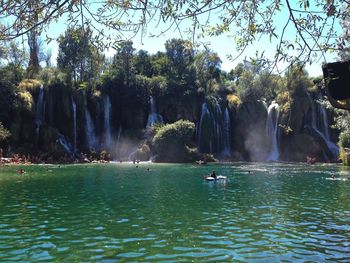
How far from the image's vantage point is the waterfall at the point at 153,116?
68812mm

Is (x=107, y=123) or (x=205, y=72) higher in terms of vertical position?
(x=205, y=72)

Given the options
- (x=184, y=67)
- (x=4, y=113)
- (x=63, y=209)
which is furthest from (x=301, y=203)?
(x=184, y=67)

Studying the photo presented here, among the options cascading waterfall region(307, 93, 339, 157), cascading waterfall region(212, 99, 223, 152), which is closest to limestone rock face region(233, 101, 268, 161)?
cascading waterfall region(212, 99, 223, 152)

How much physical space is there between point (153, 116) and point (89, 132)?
11287mm

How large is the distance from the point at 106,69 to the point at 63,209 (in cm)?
6231

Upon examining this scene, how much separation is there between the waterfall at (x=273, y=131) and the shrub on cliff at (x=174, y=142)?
45.0 ft

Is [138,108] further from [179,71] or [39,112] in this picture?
[39,112]

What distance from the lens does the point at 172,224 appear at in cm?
1573

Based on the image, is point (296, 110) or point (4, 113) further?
point (296, 110)

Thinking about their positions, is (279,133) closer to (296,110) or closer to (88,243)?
(296,110)

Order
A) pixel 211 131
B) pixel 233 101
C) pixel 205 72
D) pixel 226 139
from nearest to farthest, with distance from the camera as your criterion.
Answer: pixel 211 131 < pixel 226 139 < pixel 233 101 < pixel 205 72

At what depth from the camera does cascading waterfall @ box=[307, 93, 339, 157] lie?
66.3 meters

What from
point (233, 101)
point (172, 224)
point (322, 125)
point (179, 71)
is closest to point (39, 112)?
point (179, 71)

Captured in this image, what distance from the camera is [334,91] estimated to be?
5.03 meters
